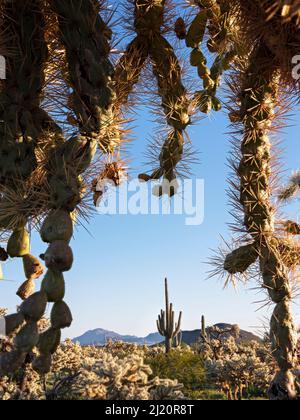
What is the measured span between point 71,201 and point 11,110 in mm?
1223

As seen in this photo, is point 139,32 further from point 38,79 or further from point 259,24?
point 259,24

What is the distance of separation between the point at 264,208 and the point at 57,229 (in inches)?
73.1

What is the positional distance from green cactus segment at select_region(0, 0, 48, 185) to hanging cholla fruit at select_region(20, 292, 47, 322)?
4.05 ft

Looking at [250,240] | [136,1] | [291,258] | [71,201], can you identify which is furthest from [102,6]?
[291,258]

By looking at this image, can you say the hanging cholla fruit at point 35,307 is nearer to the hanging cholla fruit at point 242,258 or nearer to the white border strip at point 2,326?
the white border strip at point 2,326

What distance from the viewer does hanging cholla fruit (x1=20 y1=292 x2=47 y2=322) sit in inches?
119

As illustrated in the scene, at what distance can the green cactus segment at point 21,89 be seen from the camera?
405 centimetres

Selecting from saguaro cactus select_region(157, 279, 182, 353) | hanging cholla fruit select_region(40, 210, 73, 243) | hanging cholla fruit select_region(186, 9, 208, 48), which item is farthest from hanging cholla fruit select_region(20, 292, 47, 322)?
saguaro cactus select_region(157, 279, 182, 353)

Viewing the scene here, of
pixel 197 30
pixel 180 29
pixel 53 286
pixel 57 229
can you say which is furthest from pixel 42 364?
pixel 180 29

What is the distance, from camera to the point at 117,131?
4219 millimetres

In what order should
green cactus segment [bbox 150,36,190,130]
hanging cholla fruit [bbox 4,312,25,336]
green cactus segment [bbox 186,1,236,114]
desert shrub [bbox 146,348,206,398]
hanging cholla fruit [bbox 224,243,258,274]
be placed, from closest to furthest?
hanging cholla fruit [bbox 4,312,25,336] < hanging cholla fruit [bbox 224,243,258,274] < green cactus segment [bbox 150,36,190,130] < green cactus segment [bbox 186,1,236,114] < desert shrub [bbox 146,348,206,398]

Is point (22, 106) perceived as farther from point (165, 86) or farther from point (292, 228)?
point (292, 228)

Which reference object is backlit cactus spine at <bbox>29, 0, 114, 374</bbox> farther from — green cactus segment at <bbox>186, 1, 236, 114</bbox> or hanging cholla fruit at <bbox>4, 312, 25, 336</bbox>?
green cactus segment at <bbox>186, 1, 236, 114</bbox>

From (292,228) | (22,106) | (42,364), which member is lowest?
(42,364)
